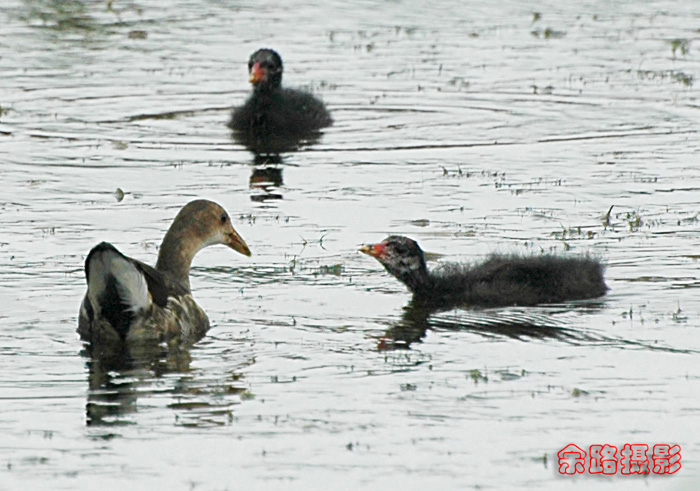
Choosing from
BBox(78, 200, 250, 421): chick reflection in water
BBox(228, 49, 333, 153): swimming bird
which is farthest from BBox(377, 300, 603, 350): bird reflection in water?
BBox(228, 49, 333, 153): swimming bird

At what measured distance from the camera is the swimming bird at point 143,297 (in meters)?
9.40

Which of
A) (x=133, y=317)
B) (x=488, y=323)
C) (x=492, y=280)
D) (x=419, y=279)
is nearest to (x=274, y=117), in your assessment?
(x=419, y=279)

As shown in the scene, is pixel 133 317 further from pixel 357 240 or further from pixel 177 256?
pixel 357 240

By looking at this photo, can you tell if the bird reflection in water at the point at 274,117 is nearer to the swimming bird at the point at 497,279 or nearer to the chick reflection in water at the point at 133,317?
the swimming bird at the point at 497,279

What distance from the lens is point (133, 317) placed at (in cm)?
971

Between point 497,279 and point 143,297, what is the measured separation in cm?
249

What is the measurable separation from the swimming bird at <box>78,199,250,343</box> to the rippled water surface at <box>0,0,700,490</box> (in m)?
0.25

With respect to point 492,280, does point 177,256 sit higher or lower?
higher

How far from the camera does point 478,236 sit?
12562mm

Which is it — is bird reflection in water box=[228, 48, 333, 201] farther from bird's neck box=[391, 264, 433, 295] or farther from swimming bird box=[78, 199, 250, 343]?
swimming bird box=[78, 199, 250, 343]

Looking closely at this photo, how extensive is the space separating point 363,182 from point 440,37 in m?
9.62

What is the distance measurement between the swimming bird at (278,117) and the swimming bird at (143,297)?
6826mm

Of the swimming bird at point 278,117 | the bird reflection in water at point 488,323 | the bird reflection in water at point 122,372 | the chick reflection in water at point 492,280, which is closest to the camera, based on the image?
the bird reflection in water at point 122,372

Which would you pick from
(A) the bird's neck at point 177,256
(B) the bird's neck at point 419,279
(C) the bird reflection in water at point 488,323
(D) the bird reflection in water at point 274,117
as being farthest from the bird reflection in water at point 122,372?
(D) the bird reflection in water at point 274,117
